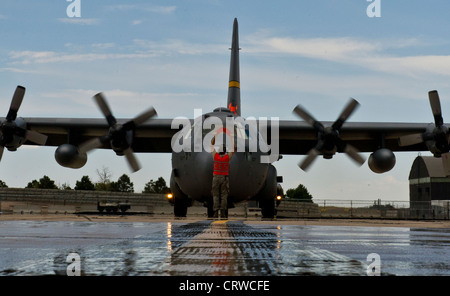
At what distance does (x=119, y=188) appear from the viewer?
133000 mm

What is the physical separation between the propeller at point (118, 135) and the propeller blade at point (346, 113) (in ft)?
25.8

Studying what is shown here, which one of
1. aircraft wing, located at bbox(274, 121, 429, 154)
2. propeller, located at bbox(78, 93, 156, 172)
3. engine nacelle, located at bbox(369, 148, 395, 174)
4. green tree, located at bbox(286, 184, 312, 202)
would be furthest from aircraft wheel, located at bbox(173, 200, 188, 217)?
green tree, located at bbox(286, 184, 312, 202)

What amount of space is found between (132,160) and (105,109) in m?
2.52

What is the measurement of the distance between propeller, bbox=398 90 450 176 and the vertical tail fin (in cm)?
982

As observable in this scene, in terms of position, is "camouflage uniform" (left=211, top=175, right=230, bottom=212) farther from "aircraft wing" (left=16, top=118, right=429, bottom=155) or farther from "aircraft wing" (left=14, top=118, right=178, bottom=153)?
"aircraft wing" (left=14, top=118, right=178, bottom=153)

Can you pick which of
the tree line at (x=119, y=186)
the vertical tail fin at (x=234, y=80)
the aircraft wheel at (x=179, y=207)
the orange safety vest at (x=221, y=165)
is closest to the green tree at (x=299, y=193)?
the tree line at (x=119, y=186)

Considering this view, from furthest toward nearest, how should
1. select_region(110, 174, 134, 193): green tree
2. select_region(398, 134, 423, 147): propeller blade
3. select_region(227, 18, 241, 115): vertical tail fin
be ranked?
select_region(110, 174, 134, 193): green tree < select_region(227, 18, 241, 115): vertical tail fin < select_region(398, 134, 423, 147): propeller blade

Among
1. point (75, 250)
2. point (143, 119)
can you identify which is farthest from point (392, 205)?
point (75, 250)

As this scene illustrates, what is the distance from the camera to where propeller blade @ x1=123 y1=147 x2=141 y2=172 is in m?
23.0

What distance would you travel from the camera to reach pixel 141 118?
2275 cm

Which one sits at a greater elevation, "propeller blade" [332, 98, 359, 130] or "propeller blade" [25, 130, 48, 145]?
"propeller blade" [332, 98, 359, 130]

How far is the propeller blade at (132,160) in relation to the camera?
2302cm
